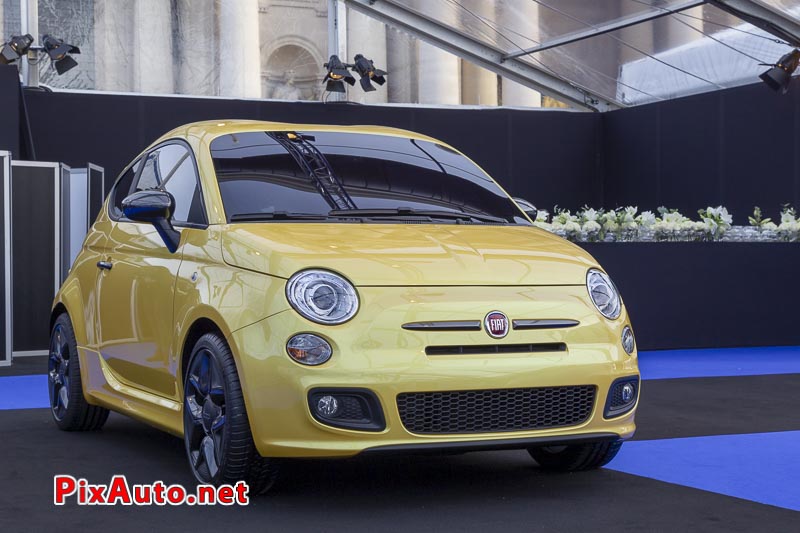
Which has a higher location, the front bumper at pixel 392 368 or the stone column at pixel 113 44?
the stone column at pixel 113 44

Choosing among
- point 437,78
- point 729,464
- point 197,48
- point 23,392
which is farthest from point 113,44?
point 729,464

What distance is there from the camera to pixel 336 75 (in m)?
21.0

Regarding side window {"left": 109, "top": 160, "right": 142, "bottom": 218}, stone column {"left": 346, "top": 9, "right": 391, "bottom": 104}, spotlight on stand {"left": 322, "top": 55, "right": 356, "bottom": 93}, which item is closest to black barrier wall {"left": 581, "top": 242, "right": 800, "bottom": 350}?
side window {"left": 109, "top": 160, "right": 142, "bottom": 218}

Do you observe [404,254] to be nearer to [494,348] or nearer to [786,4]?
[494,348]

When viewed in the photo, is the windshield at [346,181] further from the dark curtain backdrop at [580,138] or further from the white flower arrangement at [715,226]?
the dark curtain backdrop at [580,138]

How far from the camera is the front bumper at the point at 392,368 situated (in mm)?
4664

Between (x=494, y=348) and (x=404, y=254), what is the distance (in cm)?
53

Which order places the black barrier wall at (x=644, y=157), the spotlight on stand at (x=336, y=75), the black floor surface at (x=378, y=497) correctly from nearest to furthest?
1. the black floor surface at (x=378, y=497)
2. the black barrier wall at (x=644, y=157)
3. the spotlight on stand at (x=336, y=75)

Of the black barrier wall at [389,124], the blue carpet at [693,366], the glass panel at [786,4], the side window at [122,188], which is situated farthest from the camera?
the black barrier wall at [389,124]

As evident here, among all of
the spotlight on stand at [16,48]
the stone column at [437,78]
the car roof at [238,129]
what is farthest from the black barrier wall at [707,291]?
the stone column at [437,78]

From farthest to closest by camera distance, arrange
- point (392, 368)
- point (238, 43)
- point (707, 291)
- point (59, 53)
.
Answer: point (238, 43)
point (59, 53)
point (707, 291)
point (392, 368)

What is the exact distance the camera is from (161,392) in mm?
5750

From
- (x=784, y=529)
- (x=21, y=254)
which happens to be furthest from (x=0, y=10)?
(x=784, y=529)

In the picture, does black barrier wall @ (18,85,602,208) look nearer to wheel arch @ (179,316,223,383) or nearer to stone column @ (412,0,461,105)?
wheel arch @ (179,316,223,383)
